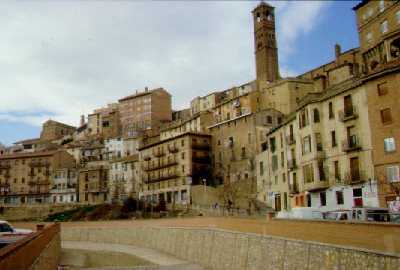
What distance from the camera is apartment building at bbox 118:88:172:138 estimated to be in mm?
128125

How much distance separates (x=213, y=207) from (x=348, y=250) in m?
50.7

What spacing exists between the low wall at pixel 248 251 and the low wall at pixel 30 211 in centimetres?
4680

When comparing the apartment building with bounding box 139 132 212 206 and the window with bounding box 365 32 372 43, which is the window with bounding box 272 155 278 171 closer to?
the window with bounding box 365 32 372 43

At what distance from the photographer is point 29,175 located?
11769 centimetres

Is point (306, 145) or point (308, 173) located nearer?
point (308, 173)

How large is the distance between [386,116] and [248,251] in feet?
55.4

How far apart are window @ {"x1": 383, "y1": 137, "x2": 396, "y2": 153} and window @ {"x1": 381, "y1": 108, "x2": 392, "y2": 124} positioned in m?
1.49

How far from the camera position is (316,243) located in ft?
→ 74.8

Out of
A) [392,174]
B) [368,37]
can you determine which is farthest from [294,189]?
[368,37]

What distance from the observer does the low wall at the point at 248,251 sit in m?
19.7

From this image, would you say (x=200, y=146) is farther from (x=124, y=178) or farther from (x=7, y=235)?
(x=7, y=235)

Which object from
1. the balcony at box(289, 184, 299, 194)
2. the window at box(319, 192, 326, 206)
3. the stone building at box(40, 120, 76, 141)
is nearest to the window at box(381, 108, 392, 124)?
the window at box(319, 192, 326, 206)

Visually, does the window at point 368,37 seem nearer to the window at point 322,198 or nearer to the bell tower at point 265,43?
the window at point 322,198

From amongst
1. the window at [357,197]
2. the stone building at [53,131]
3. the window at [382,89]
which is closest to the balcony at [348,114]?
the window at [382,89]
